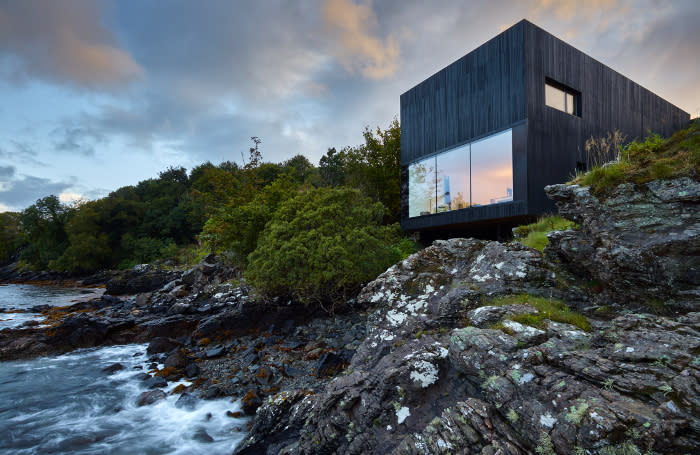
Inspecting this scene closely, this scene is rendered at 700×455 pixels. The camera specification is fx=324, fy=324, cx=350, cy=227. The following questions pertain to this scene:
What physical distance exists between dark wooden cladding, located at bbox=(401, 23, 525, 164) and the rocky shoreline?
347 inches

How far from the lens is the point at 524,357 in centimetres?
367

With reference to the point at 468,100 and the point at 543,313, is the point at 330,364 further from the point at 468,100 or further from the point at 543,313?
the point at 468,100

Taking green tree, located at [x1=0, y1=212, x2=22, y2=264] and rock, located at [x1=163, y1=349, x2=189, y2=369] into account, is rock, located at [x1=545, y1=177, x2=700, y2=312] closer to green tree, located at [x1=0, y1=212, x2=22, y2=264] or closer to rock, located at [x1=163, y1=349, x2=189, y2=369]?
rock, located at [x1=163, y1=349, x2=189, y2=369]

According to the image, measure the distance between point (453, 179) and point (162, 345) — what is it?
14.0m

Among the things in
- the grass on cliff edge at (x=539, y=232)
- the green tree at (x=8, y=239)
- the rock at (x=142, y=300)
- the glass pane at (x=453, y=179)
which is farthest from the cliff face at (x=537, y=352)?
the green tree at (x=8, y=239)

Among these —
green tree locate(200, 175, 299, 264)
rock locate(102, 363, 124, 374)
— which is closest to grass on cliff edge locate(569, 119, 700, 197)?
green tree locate(200, 175, 299, 264)

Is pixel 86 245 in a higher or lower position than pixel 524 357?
lower

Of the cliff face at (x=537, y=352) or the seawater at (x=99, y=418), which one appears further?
the seawater at (x=99, y=418)

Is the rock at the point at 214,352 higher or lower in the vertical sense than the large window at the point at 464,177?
lower

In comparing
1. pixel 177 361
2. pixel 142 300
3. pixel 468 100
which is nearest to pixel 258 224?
pixel 177 361

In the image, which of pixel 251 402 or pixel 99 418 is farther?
pixel 99 418

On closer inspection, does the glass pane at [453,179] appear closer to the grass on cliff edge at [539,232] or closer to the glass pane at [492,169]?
the glass pane at [492,169]

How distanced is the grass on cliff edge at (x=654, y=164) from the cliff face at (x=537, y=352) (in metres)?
0.21

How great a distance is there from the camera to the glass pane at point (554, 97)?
1401 centimetres
